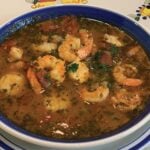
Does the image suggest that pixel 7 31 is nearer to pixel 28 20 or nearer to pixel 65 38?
pixel 28 20

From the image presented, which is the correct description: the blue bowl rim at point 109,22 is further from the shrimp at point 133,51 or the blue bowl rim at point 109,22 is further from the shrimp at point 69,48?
the shrimp at point 69,48

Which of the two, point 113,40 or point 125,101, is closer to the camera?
point 125,101

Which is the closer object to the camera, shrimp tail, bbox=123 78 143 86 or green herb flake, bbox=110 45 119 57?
shrimp tail, bbox=123 78 143 86

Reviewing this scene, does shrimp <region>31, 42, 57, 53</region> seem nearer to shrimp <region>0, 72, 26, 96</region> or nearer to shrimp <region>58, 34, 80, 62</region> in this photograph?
shrimp <region>58, 34, 80, 62</region>

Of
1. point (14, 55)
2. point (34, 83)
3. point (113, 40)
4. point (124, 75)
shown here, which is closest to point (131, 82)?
point (124, 75)

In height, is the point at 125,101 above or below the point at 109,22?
below

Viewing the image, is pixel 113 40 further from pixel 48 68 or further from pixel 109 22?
pixel 48 68

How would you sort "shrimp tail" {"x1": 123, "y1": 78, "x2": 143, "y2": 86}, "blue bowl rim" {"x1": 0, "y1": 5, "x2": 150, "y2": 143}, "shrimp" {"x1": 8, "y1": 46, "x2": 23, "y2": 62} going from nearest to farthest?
"blue bowl rim" {"x1": 0, "y1": 5, "x2": 150, "y2": 143}, "shrimp tail" {"x1": 123, "y1": 78, "x2": 143, "y2": 86}, "shrimp" {"x1": 8, "y1": 46, "x2": 23, "y2": 62}

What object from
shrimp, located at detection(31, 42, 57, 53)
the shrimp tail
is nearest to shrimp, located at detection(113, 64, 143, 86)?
the shrimp tail
